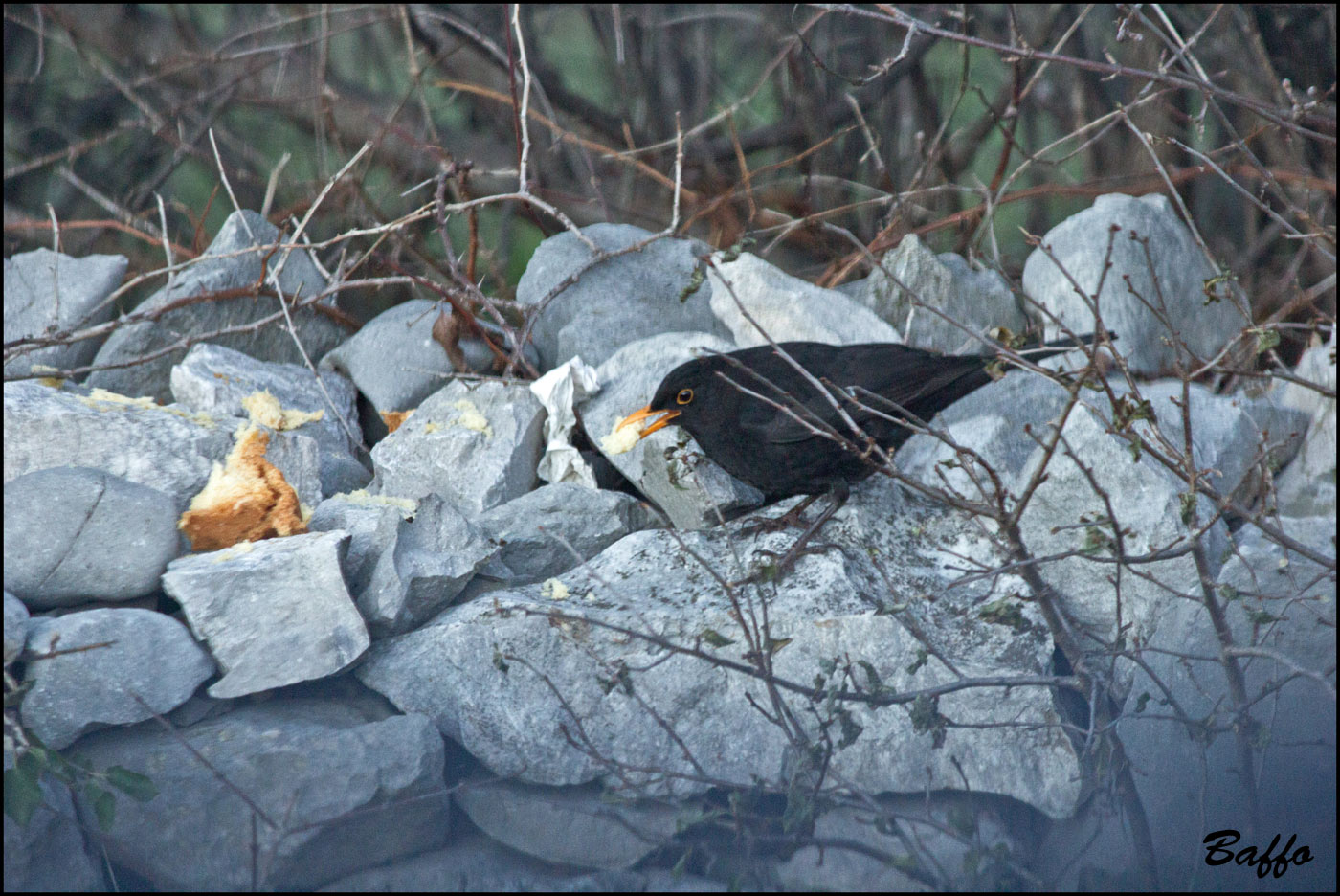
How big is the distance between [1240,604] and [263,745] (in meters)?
2.15

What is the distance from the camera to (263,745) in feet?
6.77

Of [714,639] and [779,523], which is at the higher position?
[714,639]

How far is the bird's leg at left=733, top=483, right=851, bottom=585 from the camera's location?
2672 millimetres

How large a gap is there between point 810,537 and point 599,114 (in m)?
4.14

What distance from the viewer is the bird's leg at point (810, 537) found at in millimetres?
2672

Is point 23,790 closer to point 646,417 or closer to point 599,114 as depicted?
point 646,417

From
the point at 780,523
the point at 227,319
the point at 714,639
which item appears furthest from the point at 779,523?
the point at 227,319

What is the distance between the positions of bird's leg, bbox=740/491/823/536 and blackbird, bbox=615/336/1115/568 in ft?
0.05

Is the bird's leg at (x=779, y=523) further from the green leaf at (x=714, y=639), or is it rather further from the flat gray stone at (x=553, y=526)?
the green leaf at (x=714, y=639)

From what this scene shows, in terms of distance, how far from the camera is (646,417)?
3166 mm

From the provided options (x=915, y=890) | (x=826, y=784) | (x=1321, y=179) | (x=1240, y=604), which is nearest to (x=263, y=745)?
(x=826, y=784)

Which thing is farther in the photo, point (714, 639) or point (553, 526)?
point (553, 526)

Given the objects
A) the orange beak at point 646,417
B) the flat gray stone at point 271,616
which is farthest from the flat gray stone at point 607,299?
the flat gray stone at point 271,616

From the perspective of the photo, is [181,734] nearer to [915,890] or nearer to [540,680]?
[540,680]
